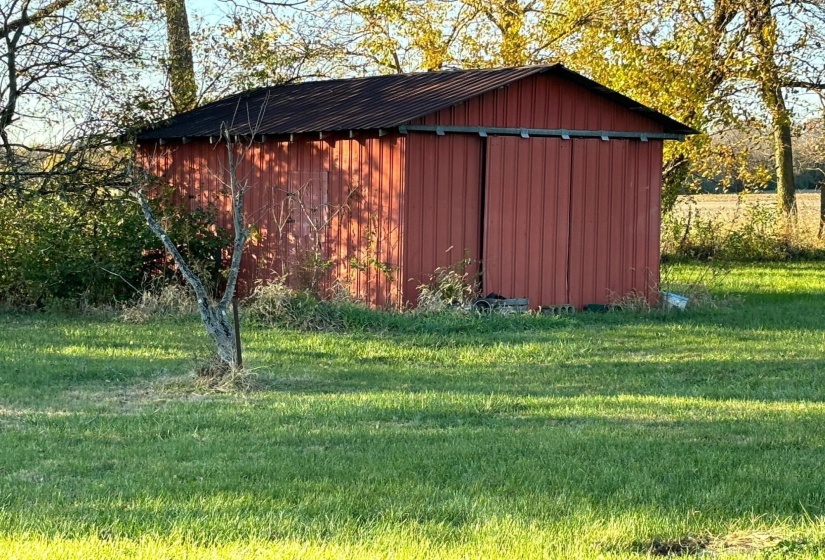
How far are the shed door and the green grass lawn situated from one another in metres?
2.24

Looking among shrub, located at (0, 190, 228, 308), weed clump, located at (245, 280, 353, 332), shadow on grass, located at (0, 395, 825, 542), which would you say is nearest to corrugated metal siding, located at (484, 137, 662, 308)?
weed clump, located at (245, 280, 353, 332)

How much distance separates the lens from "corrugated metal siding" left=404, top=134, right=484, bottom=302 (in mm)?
14859

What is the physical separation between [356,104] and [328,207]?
5.62 ft

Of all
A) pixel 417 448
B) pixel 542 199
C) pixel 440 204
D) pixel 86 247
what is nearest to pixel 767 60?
pixel 542 199

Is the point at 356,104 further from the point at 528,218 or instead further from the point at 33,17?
A: the point at 33,17

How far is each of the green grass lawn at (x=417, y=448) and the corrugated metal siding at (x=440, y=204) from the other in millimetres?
1844

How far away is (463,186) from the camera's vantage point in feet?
50.0

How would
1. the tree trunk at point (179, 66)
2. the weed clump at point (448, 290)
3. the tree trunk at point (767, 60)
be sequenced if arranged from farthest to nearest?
the tree trunk at point (767, 60), the tree trunk at point (179, 66), the weed clump at point (448, 290)

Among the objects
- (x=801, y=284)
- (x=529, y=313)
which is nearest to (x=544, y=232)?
(x=529, y=313)

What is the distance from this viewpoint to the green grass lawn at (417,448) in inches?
216

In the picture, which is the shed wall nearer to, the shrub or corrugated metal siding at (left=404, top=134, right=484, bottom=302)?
corrugated metal siding at (left=404, top=134, right=484, bottom=302)

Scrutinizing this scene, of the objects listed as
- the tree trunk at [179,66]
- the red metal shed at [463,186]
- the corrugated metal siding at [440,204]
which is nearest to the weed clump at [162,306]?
the red metal shed at [463,186]

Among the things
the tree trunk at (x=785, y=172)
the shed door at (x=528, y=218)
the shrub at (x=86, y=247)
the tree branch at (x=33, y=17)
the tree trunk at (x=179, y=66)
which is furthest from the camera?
the tree trunk at (x=785, y=172)

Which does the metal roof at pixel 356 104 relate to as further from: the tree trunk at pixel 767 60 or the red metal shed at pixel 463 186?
the tree trunk at pixel 767 60
